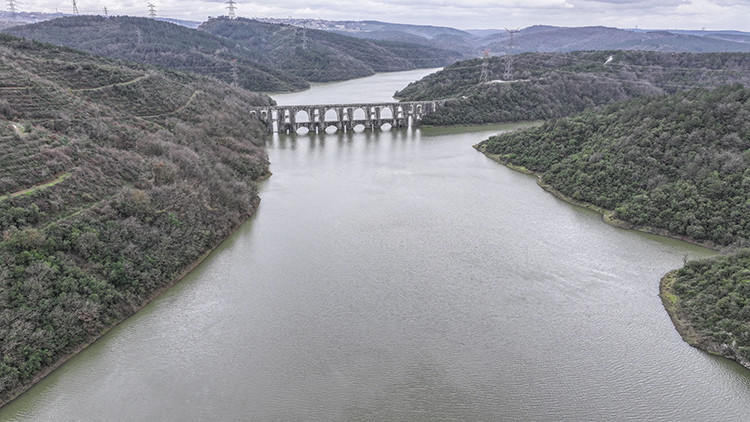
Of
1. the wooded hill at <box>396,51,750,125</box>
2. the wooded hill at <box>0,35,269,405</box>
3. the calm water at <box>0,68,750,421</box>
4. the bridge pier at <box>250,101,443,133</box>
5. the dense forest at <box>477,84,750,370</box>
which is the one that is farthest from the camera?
the wooded hill at <box>396,51,750,125</box>

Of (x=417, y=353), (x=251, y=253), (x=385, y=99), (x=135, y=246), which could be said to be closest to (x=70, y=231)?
(x=135, y=246)

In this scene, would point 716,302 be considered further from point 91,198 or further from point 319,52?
point 319,52

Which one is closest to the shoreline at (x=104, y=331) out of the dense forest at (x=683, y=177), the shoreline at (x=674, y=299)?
the shoreline at (x=674, y=299)

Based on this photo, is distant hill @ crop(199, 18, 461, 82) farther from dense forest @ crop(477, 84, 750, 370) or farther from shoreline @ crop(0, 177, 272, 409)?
shoreline @ crop(0, 177, 272, 409)

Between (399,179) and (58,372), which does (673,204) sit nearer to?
(399,179)

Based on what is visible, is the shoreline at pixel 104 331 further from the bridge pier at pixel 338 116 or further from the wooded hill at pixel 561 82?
the wooded hill at pixel 561 82

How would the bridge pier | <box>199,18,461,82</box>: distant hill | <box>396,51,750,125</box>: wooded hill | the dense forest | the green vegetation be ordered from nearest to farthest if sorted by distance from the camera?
the green vegetation < the dense forest < the bridge pier < <box>396,51,750,125</box>: wooded hill < <box>199,18,461,82</box>: distant hill

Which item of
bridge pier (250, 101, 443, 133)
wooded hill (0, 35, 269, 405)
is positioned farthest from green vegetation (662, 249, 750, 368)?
bridge pier (250, 101, 443, 133)
